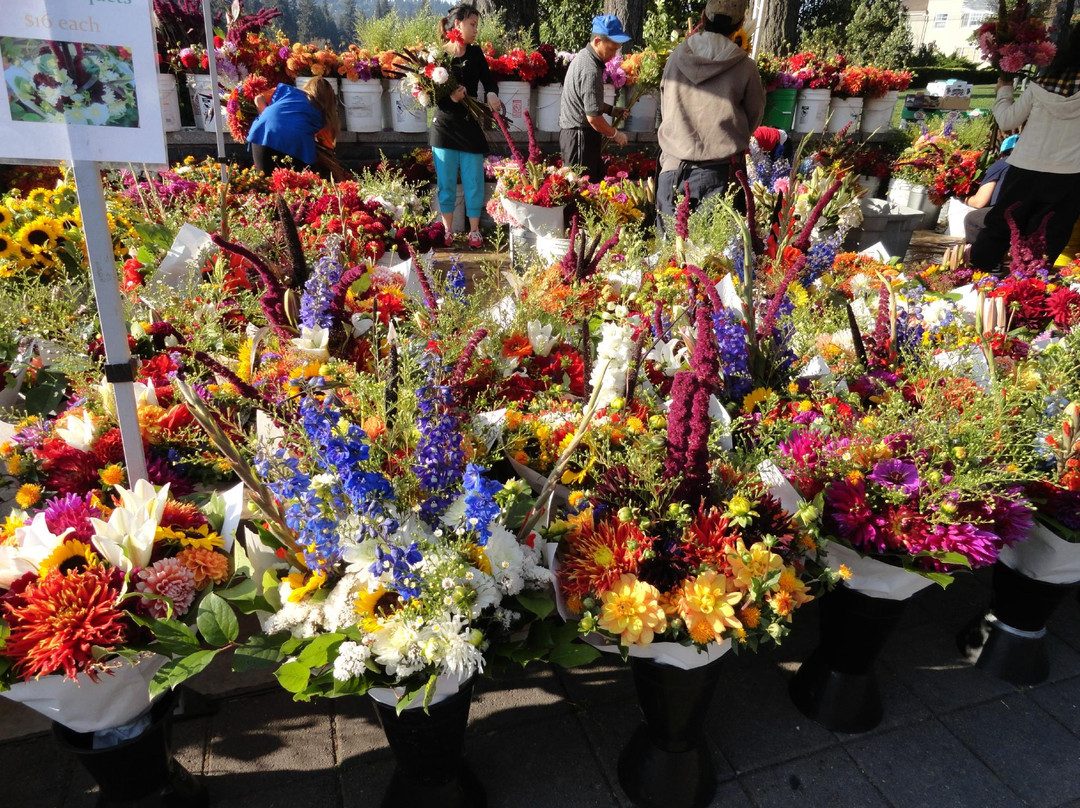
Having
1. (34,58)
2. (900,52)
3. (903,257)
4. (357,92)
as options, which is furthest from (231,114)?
(900,52)

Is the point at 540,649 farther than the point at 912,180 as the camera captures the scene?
No

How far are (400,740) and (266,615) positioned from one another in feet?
1.18

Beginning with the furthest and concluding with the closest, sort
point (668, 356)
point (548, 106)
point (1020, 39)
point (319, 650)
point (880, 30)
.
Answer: point (880, 30), point (548, 106), point (1020, 39), point (668, 356), point (319, 650)

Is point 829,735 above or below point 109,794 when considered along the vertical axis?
below

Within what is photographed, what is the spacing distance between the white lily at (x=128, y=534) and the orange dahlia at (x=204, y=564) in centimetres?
6

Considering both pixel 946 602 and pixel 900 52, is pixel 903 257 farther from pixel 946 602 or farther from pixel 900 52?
pixel 900 52

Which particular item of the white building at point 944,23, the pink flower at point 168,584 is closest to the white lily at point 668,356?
the pink flower at point 168,584

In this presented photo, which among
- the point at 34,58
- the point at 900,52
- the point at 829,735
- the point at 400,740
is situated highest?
the point at 900,52

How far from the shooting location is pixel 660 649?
131 cm

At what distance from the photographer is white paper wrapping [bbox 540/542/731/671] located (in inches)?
51.3

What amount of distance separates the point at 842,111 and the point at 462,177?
5.31 meters

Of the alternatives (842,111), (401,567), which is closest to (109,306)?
(401,567)

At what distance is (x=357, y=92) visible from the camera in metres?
7.00

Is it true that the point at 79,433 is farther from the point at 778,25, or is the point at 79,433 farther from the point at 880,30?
the point at 880,30
